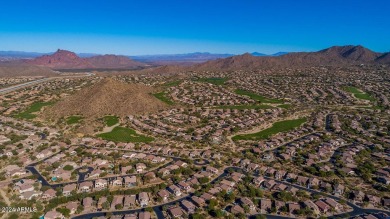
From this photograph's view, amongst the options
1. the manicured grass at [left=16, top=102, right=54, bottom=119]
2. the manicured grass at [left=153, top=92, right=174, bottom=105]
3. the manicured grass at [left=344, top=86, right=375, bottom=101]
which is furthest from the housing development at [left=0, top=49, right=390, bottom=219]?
the manicured grass at [left=344, top=86, right=375, bottom=101]

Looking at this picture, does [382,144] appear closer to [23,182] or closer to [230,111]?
[230,111]

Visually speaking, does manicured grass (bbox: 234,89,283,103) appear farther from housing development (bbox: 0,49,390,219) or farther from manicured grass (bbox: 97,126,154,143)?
manicured grass (bbox: 97,126,154,143)

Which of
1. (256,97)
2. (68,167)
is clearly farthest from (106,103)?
(256,97)

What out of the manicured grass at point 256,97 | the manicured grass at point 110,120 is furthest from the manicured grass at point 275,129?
the manicured grass at point 110,120

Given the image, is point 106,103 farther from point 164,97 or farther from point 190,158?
point 190,158

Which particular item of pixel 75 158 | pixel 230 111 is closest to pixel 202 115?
pixel 230 111

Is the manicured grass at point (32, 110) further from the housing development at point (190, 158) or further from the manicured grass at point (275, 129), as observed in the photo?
the manicured grass at point (275, 129)
